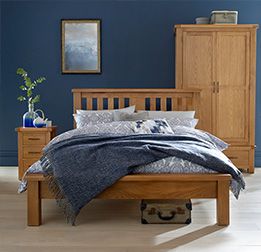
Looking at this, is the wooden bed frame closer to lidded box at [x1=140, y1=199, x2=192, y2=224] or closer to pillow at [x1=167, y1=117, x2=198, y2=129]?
lidded box at [x1=140, y1=199, x2=192, y2=224]

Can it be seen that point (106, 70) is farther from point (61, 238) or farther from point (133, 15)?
point (61, 238)

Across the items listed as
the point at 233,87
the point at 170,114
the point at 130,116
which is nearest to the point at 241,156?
the point at 233,87

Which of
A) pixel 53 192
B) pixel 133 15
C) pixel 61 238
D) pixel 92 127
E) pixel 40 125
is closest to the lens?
pixel 61 238

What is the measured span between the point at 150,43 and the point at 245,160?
1.85 metres

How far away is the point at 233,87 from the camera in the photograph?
226 inches

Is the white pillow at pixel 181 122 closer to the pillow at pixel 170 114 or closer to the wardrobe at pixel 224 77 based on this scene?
the pillow at pixel 170 114

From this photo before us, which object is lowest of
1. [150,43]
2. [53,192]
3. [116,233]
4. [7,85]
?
[116,233]

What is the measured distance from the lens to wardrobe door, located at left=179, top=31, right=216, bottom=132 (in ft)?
18.7

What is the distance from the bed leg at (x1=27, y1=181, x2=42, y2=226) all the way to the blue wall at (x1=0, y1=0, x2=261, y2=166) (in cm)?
289

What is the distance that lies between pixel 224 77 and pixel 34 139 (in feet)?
7.40

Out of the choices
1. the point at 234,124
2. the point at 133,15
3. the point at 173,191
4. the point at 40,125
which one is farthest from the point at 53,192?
the point at 133,15

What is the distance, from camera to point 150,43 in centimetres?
625

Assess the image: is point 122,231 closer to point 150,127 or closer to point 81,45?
point 150,127

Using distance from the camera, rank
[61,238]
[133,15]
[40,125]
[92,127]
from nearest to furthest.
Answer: [61,238]
[92,127]
[40,125]
[133,15]
